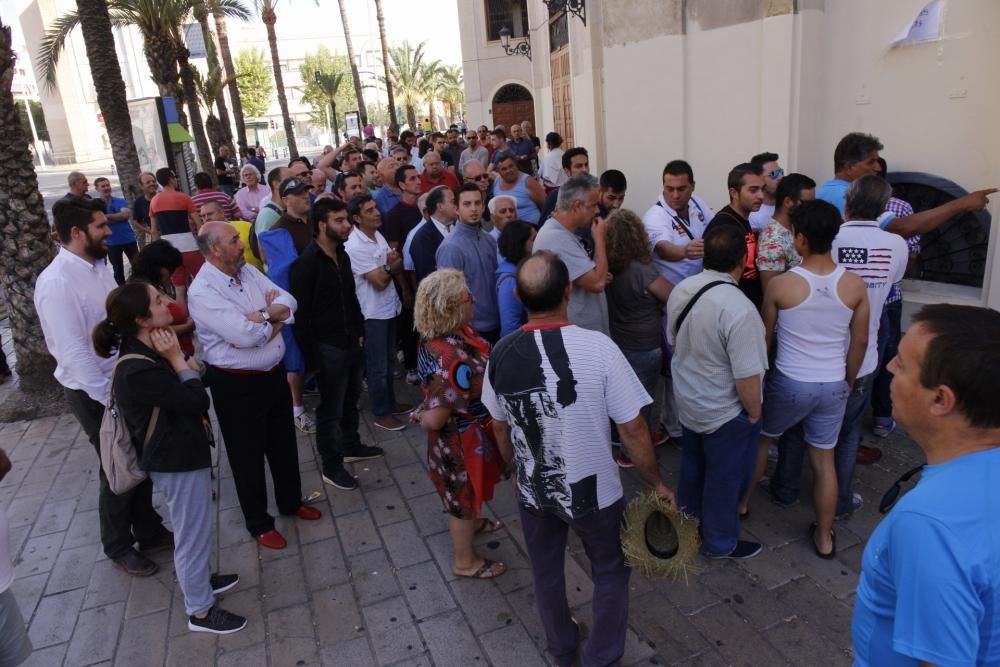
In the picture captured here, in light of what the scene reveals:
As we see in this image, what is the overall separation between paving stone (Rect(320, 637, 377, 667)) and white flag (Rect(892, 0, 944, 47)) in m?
6.21

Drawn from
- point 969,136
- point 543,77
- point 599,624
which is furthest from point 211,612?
point 543,77

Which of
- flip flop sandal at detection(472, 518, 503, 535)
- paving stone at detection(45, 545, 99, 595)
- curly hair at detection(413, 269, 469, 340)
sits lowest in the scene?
paving stone at detection(45, 545, 99, 595)

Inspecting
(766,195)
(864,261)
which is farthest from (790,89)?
(864,261)

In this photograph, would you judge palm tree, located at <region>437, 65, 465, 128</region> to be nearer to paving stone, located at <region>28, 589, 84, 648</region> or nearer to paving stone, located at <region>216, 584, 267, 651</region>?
paving stone, located at <region>28, 589, 84, 648</region>

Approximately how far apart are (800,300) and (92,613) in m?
4.03

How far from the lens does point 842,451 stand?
3609 mm

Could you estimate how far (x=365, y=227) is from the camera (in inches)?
198

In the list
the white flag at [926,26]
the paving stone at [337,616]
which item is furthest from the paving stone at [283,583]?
the white flag at [926,26]

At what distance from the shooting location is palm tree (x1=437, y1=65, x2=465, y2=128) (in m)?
62.7

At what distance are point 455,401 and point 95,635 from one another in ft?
7.33

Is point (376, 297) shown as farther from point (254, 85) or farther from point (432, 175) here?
point (254, 85)

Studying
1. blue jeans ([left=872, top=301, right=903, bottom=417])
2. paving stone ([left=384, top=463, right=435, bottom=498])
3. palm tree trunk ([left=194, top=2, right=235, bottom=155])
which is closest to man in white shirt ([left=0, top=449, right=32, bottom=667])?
paving stone ([left=384, top=463, right=435, bottom=498])

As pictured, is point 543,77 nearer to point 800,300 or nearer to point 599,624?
point 800,300

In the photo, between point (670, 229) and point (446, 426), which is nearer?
point (446, 426)
